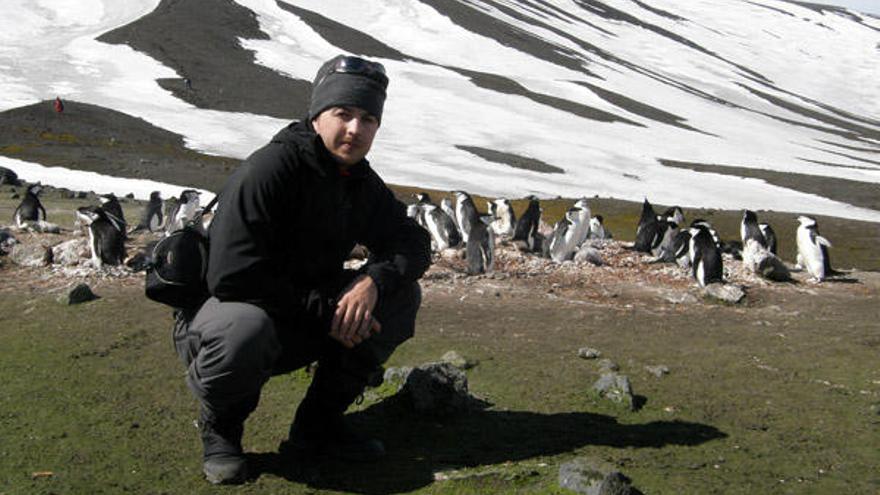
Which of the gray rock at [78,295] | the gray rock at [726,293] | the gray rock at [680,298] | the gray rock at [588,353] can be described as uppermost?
the gray rock at [588,353]

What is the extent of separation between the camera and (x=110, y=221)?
10.2 m

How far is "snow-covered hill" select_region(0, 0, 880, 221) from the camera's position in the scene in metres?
39.7

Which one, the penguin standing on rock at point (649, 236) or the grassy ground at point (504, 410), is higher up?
the grassy ground at point (504, 410)

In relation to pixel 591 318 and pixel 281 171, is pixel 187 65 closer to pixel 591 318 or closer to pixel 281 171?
pixel 591 318

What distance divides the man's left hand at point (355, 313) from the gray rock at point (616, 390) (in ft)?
6.55

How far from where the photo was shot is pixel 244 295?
3648 millimetres

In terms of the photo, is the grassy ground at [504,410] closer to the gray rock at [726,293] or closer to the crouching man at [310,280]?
the crouching man at [310,280]

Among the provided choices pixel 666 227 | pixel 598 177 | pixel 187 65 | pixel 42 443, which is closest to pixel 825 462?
pixel 42 443

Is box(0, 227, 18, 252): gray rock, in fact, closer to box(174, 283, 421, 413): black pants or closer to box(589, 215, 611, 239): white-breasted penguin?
box(174, 283, 421, 413): black pants

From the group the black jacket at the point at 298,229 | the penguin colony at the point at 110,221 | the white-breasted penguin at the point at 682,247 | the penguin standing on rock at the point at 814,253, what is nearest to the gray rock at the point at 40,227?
the penguin colony at the point at 110,221

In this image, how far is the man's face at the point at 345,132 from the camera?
3.87 m

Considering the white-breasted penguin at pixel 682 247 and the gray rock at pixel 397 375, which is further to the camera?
the white-breasted penguin at pixel 682 247

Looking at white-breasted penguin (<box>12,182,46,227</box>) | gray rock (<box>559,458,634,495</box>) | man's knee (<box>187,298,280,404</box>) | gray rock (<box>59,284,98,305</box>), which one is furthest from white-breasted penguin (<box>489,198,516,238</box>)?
man's knee (<box>187,298,280,404</box>)

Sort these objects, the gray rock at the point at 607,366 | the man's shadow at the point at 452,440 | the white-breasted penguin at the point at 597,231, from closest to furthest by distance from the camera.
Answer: the man's shadow at the point at 452,440
the gray rock at the point at 607,366
the white-breasted penguin at the point at 597,231
